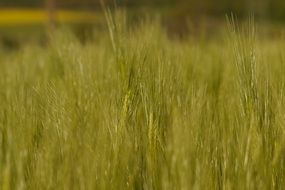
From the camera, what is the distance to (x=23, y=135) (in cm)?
85

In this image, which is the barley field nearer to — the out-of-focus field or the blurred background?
the blurred background

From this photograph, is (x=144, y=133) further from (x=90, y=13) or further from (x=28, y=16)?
(x=28, y=16)

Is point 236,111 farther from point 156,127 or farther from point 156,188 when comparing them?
point 156,188

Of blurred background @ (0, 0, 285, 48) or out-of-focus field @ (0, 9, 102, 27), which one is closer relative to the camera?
blurred background @ (0, 0, 285, 48)

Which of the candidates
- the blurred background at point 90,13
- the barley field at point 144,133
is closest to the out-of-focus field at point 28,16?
the blurred background at point 90,13

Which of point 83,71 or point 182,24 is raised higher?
point 83,71

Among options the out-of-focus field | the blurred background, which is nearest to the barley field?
the blurred background

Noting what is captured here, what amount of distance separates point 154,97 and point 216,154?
22 centimetres

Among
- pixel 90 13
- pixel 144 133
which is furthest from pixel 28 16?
pixel 144 133

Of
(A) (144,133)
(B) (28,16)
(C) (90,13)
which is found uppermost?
(A) (144,133)

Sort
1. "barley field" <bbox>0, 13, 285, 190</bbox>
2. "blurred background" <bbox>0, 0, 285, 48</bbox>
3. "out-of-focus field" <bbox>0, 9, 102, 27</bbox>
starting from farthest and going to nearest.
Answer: "out-of-focus field" <bbox>0, 9, 102, 27</bbox>, "blurred background" <bbox>0, 0, 285, 48</bbox>, "barley field" <bbox>0, 13, 285, 190</bbox>

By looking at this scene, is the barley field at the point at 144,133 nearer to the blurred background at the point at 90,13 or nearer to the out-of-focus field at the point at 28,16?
the blurred background at the point at 90,13

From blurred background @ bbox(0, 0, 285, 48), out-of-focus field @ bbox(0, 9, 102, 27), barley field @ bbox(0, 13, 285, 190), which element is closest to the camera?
barley field @ bbox(0, 13, 285, 190)

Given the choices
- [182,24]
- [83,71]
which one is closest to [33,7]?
[182,24]
